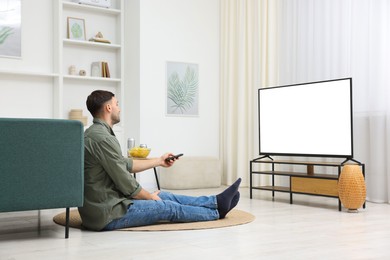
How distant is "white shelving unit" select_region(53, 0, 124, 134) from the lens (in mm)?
6305

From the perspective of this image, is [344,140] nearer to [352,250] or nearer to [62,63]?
[352,250]

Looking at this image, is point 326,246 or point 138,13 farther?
point 138,13

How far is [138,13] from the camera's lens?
6.62 meters

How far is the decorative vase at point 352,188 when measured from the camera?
4246 mm

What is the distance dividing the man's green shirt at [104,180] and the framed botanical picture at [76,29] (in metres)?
3.62

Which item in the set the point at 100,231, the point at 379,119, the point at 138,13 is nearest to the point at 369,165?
the point at 379,119

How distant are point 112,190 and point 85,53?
393 centimetres

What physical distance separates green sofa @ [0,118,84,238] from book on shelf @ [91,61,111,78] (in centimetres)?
387

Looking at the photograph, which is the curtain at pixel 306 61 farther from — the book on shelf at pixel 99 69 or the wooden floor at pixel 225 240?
the book on shelf at pixel 99 69

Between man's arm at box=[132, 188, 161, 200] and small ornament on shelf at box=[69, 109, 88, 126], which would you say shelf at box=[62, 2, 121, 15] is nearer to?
small ornament on shelf at box=[69, 109, 88, 126]

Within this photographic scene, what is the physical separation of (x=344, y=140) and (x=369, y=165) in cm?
62

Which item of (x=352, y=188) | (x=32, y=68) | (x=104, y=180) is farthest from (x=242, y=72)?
(x=104, y=180)

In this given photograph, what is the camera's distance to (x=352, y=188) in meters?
4.25

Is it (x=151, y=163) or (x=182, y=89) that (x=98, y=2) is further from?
(x=151, y=163)
